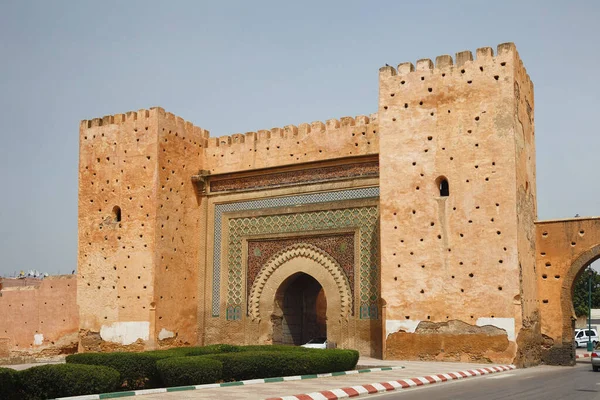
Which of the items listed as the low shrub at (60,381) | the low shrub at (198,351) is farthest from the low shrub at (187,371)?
the low shrub at (198,351)

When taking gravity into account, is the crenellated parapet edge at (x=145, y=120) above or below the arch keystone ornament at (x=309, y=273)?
above

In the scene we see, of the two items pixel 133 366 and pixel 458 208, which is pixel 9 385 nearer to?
pixel 133 366

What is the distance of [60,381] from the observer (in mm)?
8312

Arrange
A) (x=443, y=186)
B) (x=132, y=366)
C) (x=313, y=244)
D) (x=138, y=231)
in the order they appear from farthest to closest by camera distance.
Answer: (x=138, y=231), (x=313, y=244), (x=443, y=186), (x=132, y=366)

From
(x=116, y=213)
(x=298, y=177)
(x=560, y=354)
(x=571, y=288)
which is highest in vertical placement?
(x=298, y=177)

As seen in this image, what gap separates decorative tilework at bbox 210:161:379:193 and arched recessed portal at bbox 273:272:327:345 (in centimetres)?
226

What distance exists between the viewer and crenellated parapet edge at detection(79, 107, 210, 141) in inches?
698

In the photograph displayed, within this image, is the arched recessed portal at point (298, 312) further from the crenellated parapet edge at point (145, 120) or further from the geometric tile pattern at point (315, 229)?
the crenellated parapet edge at point (145, 120)

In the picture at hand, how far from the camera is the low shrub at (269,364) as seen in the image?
10609 mm

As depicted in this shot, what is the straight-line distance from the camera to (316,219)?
17062 millimetres

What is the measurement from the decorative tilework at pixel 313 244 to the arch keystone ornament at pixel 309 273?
91 millimetres

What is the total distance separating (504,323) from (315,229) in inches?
196

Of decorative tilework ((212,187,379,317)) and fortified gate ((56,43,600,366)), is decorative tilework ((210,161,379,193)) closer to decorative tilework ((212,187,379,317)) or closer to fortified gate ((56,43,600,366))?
fortified gate ((56,43,600,366))

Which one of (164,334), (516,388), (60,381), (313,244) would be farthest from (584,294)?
(60,381)
